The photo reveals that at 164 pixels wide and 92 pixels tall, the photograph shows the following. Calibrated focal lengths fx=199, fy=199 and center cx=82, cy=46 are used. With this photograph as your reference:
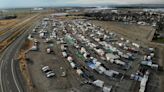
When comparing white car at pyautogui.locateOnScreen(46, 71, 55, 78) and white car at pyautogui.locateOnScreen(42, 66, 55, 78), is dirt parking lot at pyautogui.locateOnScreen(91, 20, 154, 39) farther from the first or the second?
white car at pyautogui.locateOnScreen(46, 71, 55, 78)

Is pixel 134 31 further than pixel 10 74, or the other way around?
pixel 134 31

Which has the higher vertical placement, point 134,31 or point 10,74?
→ point 134,31

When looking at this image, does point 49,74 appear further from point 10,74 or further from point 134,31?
point 134,31

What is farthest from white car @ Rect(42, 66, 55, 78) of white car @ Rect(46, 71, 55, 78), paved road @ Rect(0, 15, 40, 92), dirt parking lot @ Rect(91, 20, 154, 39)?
dirt parking lot @ Rect(91, 20, 154, 39)

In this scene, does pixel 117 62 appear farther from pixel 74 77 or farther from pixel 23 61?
pixel 23 61

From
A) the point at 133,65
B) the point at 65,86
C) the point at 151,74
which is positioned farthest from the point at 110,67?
the point at 65,86

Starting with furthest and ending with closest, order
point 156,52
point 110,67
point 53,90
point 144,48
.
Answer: point 144,48 → point 156,52 → point 110,67 → point 53,90

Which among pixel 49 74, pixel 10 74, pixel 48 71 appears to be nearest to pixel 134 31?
pixel 48 71

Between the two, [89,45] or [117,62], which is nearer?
[117,62]
